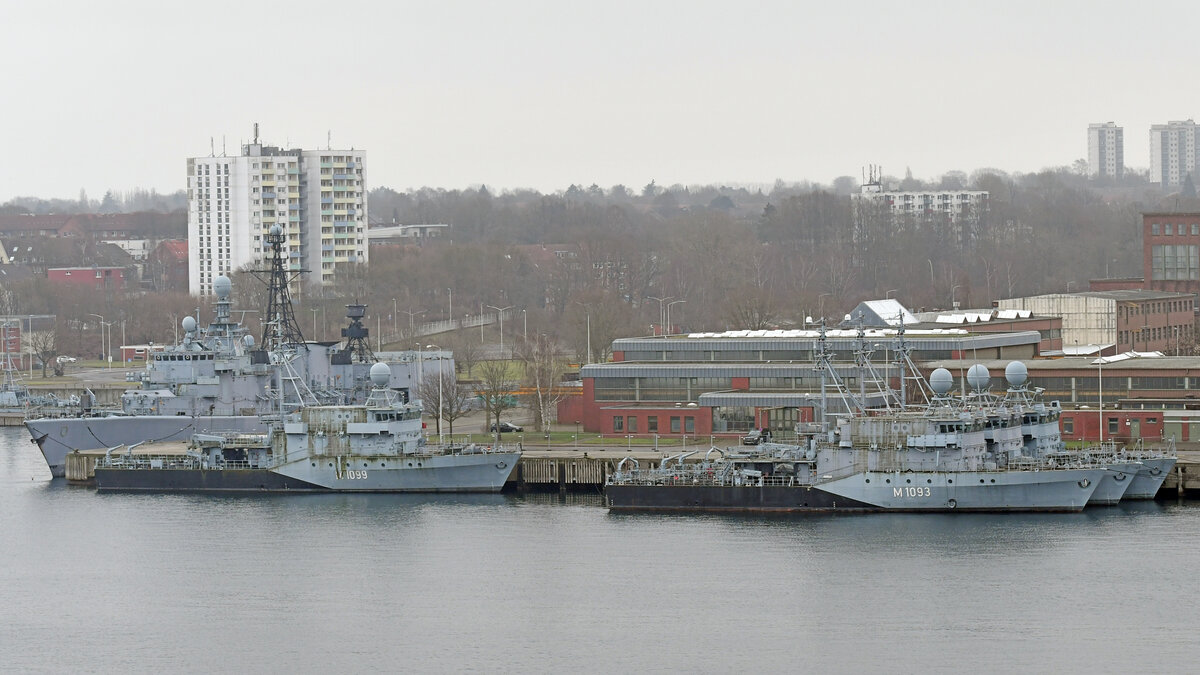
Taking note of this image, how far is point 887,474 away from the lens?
7006 cm

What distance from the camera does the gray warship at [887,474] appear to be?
69.4m

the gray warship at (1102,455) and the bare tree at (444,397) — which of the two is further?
the bare tree at (444,397)

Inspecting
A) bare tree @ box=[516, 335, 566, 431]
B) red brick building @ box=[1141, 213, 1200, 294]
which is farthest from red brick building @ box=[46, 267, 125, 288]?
red brick building @ box=[1141, 213, 1200, 294]

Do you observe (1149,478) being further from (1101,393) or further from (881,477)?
(1101,393)

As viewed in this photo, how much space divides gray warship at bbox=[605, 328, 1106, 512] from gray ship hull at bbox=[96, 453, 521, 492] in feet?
23.8

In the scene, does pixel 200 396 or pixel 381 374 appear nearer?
pixel 381 374

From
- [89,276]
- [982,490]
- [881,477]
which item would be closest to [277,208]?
[89,276]

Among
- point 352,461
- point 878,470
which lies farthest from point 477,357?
point 878,470

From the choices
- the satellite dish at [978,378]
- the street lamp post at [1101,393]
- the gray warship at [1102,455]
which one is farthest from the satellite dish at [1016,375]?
the street lamp post at [1101,393]

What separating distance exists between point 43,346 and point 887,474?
84.3 m

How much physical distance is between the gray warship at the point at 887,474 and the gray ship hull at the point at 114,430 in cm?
2302

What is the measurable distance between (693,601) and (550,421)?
121 feet

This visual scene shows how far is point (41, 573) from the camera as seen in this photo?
63.6m

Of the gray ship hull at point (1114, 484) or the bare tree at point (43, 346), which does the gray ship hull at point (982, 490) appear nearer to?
the gray ship hull at point (1114, 484)
